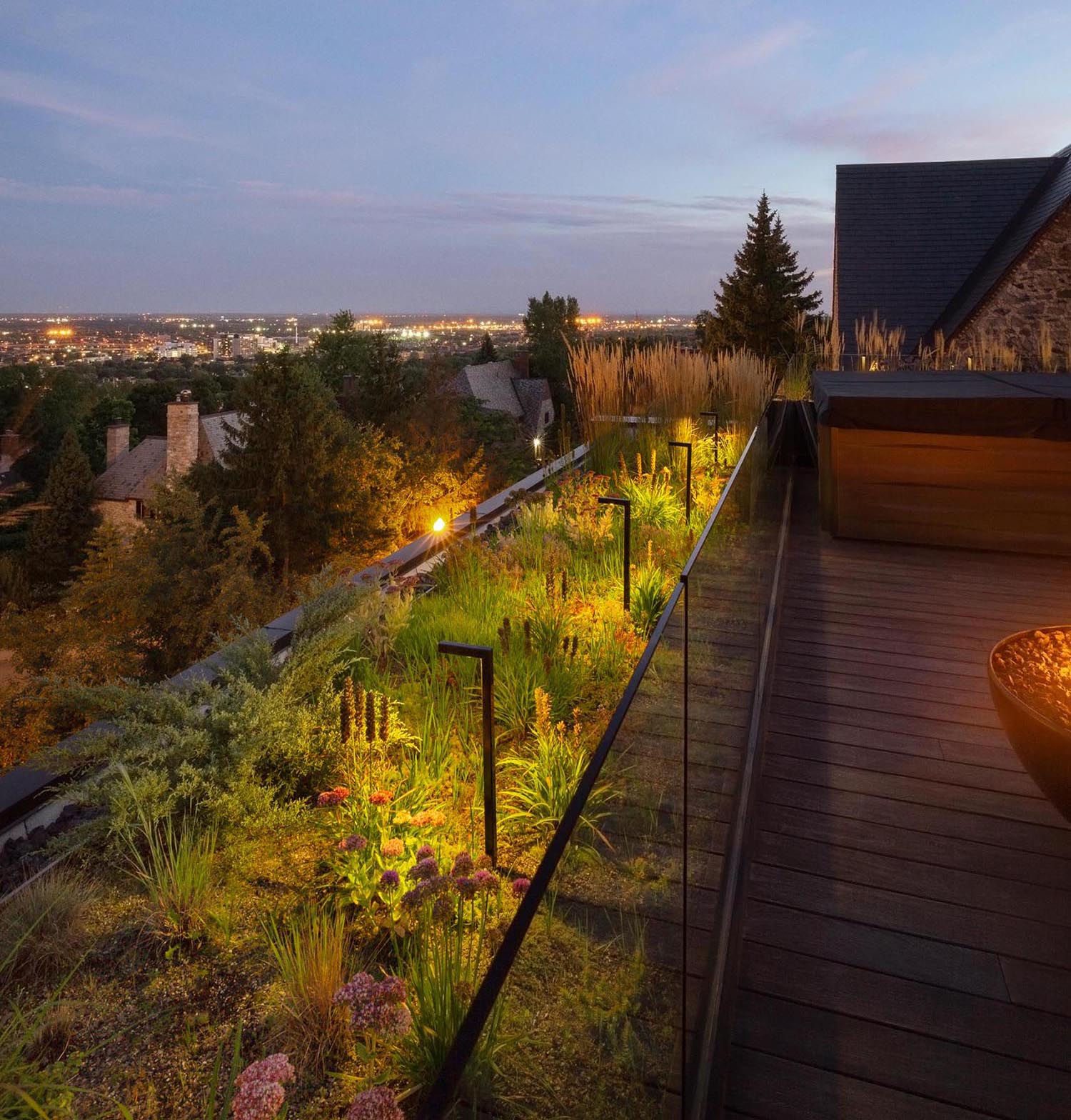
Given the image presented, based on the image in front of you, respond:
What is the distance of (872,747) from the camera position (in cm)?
292

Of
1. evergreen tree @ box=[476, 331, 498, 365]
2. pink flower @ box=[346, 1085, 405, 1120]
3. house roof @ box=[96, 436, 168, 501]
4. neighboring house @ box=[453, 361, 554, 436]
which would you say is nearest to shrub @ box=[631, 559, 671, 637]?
pink flower @ box=[346, 1085, 405, 1120]

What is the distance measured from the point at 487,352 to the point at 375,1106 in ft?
185

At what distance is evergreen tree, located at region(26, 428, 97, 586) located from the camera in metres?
28.7

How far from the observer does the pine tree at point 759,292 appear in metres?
28.3

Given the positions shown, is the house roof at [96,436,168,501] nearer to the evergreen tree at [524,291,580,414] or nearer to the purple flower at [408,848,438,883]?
the evergreen tree at [524,291,580,414]

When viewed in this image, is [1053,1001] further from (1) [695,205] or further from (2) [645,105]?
(1) [695,205]

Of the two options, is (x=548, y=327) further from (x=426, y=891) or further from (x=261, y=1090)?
(x=261, y=1090)

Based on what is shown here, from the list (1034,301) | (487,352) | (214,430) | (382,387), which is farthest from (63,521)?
(487,352)

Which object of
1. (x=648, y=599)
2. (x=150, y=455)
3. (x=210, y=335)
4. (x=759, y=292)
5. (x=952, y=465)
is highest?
(x=210, y=335)

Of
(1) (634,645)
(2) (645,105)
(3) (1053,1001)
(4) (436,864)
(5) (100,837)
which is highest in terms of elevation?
(2) (645,105)

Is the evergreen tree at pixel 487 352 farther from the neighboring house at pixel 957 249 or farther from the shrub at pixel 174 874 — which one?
the shrub at pixel 174 874

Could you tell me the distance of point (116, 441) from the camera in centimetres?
3594

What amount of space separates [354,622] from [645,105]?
35.2 metres

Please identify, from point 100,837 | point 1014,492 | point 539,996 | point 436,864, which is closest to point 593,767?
point 539,996
